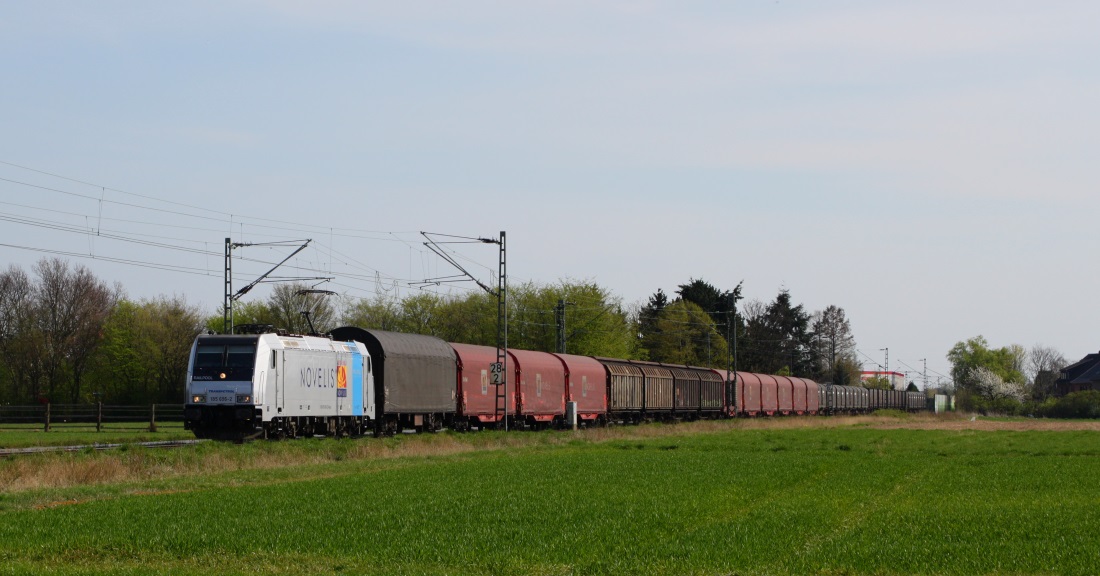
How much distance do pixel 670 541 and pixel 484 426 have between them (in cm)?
3688

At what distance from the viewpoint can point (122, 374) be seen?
97.2 meters

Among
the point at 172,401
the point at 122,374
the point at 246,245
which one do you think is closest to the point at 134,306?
the point at 122,374

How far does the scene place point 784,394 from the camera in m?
98.3

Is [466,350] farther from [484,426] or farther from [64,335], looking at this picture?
[64,335]

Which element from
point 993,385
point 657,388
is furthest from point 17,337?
point 993,385

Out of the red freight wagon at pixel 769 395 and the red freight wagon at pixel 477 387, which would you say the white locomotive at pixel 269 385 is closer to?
the red freight wagon at pixel 477 387

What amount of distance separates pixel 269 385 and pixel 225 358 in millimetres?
1571

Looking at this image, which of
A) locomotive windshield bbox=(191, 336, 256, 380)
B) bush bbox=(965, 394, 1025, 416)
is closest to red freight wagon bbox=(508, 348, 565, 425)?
locomotive windshield bbox=(191, 336, 256, 380)

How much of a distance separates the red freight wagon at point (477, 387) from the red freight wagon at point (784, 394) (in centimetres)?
4523

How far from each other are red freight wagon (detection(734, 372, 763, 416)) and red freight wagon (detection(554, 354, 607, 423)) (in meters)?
19.9

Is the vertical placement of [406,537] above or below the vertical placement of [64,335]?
below

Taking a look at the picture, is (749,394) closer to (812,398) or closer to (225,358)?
(812,398)

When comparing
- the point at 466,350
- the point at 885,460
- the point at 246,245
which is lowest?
the point at 885,460

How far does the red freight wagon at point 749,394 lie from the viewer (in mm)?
84562
